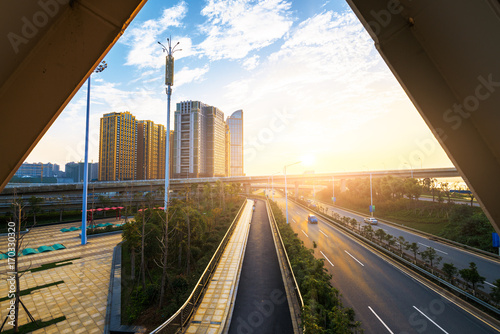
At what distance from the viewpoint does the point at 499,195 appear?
5.06 ft

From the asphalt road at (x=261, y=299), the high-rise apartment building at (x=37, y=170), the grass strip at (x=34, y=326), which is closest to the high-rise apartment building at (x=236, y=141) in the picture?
the high-rise apartment building at (x=37, y=170)

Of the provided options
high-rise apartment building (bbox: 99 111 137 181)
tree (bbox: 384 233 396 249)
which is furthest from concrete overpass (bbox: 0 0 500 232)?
high-rise apartment building (bbox: 99 111 137 181)

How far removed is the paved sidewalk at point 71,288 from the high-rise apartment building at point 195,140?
223 feet

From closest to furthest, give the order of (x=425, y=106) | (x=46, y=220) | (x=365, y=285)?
(x=425, y=106), (x=365, y=285), (x=46, y=220)

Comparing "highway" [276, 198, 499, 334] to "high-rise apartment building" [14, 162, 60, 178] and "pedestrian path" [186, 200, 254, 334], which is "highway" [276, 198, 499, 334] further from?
"high-rise apartment building" [14, 162, 60, 178]

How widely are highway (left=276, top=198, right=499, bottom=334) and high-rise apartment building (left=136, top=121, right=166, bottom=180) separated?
260 feet

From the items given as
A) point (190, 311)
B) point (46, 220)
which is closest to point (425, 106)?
point (190, 311)

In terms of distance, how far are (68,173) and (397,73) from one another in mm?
118773

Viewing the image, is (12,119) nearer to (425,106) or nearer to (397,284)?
(425,106)

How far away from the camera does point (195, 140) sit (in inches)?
3445

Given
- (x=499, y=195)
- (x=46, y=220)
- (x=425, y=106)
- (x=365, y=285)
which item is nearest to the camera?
(x=499, y=195)

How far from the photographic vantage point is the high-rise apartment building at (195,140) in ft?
287

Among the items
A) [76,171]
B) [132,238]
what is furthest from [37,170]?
[132,238]

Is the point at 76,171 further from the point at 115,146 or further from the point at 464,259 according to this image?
the point at 464,259
